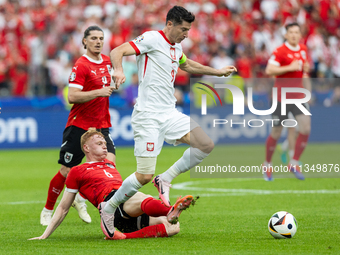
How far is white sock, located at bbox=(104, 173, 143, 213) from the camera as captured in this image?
19.4 feet

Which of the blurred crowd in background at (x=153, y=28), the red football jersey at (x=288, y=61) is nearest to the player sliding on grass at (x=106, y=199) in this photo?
the red football jersey at (x=288, y=61)

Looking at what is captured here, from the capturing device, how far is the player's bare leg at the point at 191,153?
21.5 ft

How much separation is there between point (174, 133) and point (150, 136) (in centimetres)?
32

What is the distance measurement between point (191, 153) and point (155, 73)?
1.01 metres

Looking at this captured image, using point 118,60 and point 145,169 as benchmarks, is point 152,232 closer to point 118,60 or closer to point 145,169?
point 145,169

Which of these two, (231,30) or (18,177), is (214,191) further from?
(231,30)

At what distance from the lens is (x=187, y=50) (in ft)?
68.8

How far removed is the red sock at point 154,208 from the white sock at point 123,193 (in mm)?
176

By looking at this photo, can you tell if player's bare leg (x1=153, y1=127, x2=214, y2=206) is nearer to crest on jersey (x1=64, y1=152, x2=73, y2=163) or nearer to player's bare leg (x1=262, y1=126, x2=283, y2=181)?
crest on jersey (x1=64, y1=152, x2=73, y2=163)

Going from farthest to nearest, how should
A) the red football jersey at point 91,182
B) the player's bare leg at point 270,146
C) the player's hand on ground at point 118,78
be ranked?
the player's bare leg at point 270,146 → the red football jersey at point 91,182 → the player's hand on ground at point 118,78

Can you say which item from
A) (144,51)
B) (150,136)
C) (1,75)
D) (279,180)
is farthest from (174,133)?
(1,75)

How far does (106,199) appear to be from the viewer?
6211 mm

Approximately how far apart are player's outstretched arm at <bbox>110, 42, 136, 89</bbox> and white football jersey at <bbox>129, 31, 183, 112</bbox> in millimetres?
275

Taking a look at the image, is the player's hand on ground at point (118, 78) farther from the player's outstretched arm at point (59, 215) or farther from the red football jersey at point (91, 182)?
the player's outstretched arm at point (59, 215)
